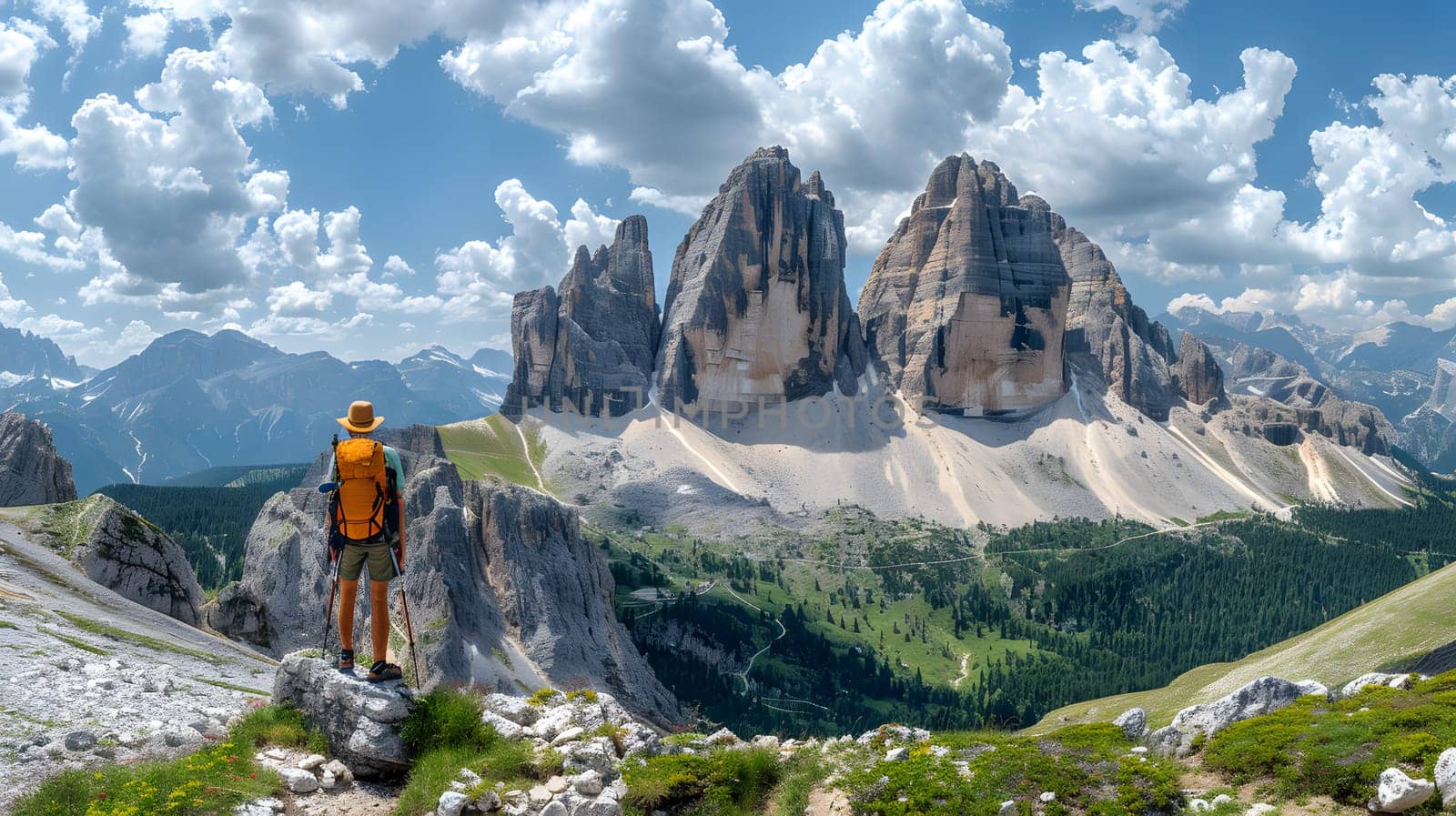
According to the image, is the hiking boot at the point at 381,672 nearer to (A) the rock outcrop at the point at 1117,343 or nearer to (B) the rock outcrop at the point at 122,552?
(B) the rock outcrop at the point at 122,552

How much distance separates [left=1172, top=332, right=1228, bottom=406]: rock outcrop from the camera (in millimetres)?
184000

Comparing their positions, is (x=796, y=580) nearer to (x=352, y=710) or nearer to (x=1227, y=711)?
(x=1227, y=711)

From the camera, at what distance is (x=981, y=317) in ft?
530

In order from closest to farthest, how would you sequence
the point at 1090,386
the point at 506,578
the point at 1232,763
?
the point at 1232,763 → the point at 506,578 → the point at 1090,386

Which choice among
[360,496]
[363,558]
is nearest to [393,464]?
[360,496]

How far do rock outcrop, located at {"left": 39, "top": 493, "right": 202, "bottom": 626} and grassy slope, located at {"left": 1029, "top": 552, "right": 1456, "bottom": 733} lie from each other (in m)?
29.6

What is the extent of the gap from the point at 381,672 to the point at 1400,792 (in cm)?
1394

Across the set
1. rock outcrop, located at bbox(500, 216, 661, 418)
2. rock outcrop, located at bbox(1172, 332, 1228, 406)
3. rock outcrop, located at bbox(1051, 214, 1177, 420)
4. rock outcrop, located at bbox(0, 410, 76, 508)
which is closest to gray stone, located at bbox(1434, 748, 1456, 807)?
rock outcrop, located at bbox(0, 410, 76, 508)

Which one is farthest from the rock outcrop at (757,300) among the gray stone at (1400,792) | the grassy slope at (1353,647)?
the gray stone at (1400,792)

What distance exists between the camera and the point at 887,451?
484ft

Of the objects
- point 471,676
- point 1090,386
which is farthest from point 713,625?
point 1090,386

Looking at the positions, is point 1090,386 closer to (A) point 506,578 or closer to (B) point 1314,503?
(B) point 1314,503

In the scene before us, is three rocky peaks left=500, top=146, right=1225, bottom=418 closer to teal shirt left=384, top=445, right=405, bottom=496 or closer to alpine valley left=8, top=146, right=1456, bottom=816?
alpine valley left=8, top=146, right=1456, bottom=816

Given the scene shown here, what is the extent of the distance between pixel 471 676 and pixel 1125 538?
397 ft
